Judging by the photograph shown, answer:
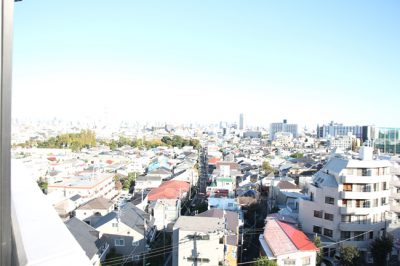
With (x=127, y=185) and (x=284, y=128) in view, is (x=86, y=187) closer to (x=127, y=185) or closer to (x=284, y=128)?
(x=127, y=185)

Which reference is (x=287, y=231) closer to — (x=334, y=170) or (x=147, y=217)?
(x=334, y=170)

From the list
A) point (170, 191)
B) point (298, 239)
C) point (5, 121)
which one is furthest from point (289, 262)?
point (5, 121)

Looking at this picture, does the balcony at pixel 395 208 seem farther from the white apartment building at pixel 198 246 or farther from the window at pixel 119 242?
the window at pixel 119 242

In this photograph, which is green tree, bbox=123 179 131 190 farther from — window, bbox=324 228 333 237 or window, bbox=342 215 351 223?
window, bbox=342 215 351 223

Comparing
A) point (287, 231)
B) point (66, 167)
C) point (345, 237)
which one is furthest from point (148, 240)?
point (66, 167)

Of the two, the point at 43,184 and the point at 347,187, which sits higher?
the point at 347,187

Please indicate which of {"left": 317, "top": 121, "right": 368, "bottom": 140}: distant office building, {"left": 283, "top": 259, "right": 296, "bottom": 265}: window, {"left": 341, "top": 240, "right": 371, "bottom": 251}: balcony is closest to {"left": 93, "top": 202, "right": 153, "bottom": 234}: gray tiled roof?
{"left": 283, "top": 259, "right": 296, "bottom": 265}: window
